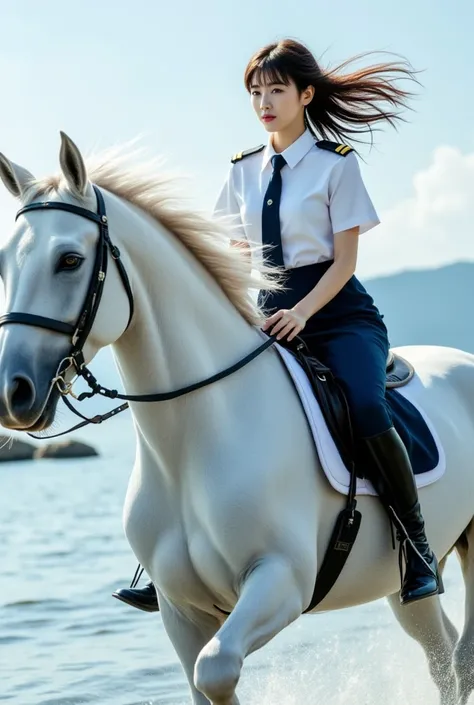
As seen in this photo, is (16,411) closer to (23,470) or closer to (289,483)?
(289,483)

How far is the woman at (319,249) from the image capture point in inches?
182

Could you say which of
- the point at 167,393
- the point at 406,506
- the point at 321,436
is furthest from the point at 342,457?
the point at 167,393

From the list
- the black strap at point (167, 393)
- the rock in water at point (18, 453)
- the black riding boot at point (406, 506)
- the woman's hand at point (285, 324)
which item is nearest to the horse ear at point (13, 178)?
the black strap at point (167, 393)

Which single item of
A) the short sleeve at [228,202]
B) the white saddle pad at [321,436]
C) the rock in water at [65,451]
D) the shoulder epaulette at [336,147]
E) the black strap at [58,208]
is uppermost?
the black strap at [58,208]

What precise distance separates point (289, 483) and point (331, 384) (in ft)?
1.78

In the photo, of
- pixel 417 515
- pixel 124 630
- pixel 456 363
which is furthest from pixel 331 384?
pixel 124 630

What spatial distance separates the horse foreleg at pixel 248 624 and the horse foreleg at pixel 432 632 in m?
1.86

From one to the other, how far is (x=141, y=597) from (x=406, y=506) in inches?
46.1

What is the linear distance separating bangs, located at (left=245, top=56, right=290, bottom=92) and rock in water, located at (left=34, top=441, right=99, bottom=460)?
113 feet

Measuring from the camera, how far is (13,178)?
401 cm

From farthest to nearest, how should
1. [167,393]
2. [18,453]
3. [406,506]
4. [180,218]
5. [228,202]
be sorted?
[18,453]
[228,202]
[406,506]
[180,218]
[167,393]

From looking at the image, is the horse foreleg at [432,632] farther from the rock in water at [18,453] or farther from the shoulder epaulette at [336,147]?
the rock in water at [18,453]

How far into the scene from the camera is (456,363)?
5.78 m

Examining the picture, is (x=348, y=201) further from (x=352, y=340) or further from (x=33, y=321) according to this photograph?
(x=33, y=321)
